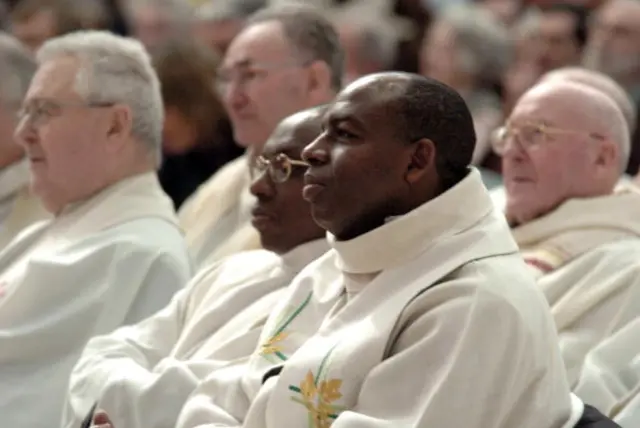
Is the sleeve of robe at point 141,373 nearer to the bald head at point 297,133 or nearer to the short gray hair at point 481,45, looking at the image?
the bald head at point 297,133

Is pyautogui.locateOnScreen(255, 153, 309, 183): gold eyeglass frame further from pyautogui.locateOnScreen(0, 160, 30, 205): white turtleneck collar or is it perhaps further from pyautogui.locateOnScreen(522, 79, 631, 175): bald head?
pyautogui.locateOnScreen(0, 160, 30, 205): white turtleneck collar

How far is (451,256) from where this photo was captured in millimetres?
2498

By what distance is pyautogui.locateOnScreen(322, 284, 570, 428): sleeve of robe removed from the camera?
235cm

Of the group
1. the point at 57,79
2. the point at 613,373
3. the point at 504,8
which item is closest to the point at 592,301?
the point at 613,373

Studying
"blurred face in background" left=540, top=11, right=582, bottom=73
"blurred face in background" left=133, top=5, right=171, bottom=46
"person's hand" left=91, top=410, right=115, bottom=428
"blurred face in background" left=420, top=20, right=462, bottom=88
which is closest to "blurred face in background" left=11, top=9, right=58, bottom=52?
"blurred face in background" left=133, top=5, right=171, bottom=46

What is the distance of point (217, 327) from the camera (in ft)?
10.8

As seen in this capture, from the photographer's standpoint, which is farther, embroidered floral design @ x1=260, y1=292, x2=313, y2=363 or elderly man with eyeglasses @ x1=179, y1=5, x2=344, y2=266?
elderly man with eyeglasses @ x1=179, y1=5, x2=344, y2=266

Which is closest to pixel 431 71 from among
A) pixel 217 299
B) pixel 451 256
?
pixel 217 299

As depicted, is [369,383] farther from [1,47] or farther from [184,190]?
[184,190]

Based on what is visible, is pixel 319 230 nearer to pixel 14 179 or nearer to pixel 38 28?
pixel 14 179

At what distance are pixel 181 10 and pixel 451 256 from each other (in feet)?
13.3

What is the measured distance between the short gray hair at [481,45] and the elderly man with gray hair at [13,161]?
6.13 ft

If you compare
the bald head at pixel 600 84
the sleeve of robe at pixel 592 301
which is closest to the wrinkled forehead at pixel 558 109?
the bald head at pixel 600 84

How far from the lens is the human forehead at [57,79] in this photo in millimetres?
4004
